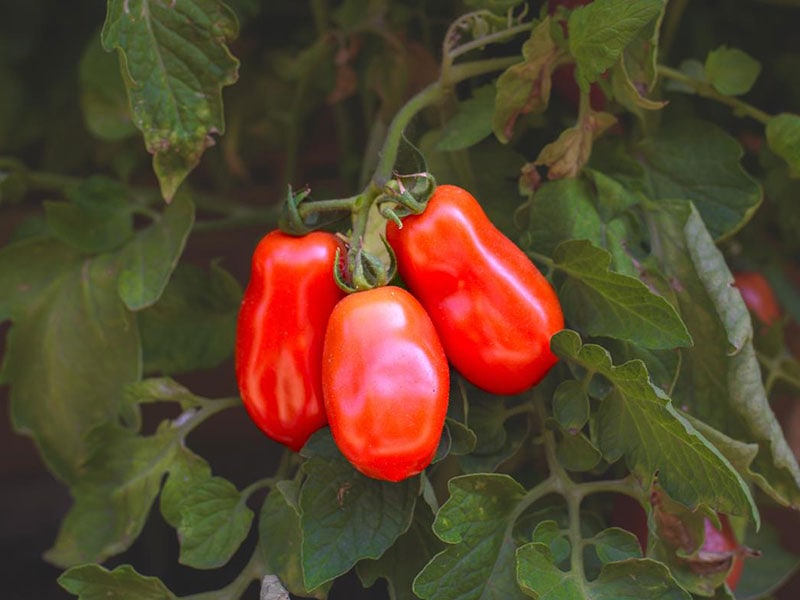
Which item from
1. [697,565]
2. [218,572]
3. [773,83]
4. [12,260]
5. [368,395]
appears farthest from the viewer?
[218,572]

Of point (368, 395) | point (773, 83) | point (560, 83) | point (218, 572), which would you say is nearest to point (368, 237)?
point (368, 395)

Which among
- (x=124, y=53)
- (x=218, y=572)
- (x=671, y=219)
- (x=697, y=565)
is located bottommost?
(x=218, y=572)

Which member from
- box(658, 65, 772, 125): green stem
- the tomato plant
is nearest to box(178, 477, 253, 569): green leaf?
the tomato plant

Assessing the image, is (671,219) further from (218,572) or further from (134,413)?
(218,572)

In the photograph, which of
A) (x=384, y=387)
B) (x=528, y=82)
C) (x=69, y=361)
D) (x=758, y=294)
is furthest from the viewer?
(x=758, y=294)

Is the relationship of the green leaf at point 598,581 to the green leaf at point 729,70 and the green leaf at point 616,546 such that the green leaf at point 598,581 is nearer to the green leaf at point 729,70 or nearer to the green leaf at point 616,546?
the green leaf at point 616,546

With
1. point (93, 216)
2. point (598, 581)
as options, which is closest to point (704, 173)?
point (598, 581)

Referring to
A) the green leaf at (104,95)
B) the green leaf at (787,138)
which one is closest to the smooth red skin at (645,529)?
the green leaf at (787,138)

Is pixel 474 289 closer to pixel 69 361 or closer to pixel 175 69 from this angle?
pixel 175 69
